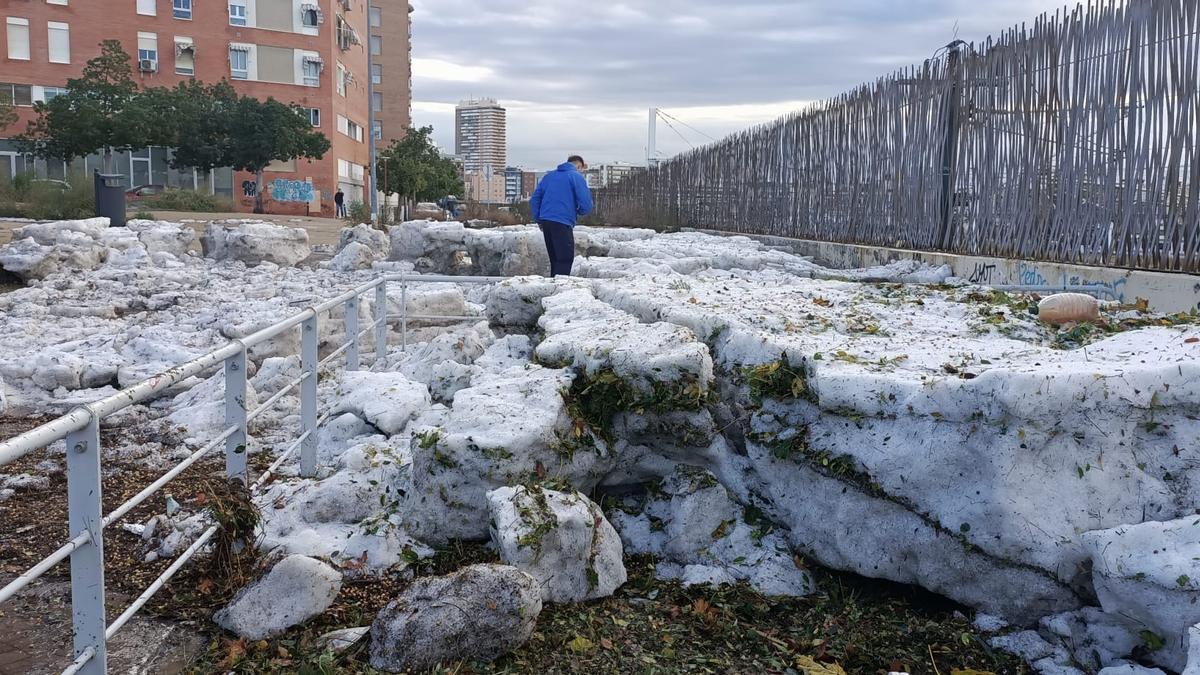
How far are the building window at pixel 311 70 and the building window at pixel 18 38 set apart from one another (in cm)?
1163

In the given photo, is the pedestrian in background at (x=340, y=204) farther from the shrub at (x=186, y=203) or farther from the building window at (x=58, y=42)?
the building window at (x=58, y=42)

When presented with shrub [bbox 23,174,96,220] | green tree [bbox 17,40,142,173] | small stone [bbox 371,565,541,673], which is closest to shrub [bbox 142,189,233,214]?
green tree [bbox 17,40,142,173]

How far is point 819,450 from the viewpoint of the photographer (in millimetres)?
3469

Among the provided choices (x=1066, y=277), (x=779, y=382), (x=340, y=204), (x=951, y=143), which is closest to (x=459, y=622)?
(x=779, y=382)

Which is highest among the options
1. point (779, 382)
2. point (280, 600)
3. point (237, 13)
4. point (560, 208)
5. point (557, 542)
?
point (237, 13)

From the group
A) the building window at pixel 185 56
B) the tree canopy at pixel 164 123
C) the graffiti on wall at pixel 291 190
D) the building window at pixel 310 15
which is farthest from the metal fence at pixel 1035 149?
the building window at pixel 185 56

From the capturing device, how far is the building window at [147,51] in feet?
146

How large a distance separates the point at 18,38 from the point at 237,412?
46693 mm

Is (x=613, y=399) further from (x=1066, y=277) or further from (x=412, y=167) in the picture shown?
(x=412, y=167)

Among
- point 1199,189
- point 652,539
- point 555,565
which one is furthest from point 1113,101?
point 555,565

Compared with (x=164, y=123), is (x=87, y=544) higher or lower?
lower

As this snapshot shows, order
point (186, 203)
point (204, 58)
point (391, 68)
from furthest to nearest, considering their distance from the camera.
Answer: point (391, 68) < point (204, 58) < point (186, 203)

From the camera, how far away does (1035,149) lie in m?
7.41

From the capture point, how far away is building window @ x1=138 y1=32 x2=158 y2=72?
44.5 metres
